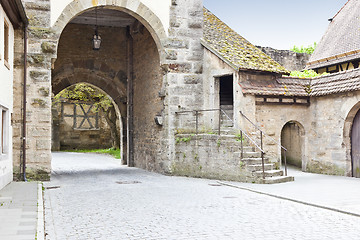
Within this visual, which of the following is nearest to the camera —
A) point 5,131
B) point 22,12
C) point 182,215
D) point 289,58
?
point 182,215

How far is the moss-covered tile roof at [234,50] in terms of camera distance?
43.0ft

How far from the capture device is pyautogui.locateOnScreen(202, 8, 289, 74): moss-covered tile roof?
1311 cm

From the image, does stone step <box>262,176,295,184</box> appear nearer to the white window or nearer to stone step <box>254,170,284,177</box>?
stone step <box>254,170,284,177</box>

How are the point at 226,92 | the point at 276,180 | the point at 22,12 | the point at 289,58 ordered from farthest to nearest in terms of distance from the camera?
the point at 289,58 < the point at 226,92 < the point at 276,180 < the point at 22,12

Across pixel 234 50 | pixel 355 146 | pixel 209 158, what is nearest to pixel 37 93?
pixel 209 158

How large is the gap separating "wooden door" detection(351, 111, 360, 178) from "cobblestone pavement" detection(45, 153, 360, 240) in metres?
4.42

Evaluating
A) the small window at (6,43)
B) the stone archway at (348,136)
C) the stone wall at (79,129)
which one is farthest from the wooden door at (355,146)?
the stone wall at (79,129)

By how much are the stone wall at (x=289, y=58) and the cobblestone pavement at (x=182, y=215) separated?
1255cm

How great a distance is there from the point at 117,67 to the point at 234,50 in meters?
6.19

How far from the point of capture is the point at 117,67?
722 inches

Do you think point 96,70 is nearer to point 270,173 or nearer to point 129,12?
point 129,12

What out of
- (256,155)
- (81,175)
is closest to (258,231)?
(256,155)

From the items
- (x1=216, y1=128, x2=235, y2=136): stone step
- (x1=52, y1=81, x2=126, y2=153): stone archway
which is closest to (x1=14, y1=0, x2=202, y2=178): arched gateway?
(x1=216, y1=128, x2=235, y2=136): stone step

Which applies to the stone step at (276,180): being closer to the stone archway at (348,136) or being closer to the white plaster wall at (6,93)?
the stone archway at (348,136)
